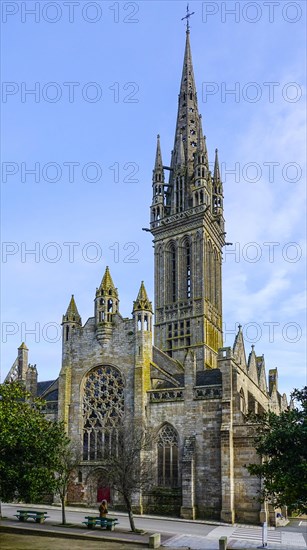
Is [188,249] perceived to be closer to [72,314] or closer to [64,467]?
[72,314]

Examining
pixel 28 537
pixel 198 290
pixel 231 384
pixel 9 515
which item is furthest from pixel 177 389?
pixel 198 290

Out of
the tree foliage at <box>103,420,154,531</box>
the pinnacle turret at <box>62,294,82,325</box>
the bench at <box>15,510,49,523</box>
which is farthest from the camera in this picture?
the pinnacle turret at <box>62,294,82,325</box>

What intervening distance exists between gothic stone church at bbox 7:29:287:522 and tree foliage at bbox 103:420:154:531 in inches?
43.0

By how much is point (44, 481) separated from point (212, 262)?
145 ft

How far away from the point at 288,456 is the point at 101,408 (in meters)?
24.2

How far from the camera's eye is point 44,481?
91.9 ft

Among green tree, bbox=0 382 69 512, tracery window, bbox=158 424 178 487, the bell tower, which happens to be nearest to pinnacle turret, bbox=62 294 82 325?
tracery window, bbox=158 424 178 487

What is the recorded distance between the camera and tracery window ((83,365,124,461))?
4494 cm

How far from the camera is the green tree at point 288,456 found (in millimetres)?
22828

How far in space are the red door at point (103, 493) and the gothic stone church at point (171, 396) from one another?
0.08m

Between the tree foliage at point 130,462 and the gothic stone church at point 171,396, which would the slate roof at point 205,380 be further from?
the tree foliage at point 130,462

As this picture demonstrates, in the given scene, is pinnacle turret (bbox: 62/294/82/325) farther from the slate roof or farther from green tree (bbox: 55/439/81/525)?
green tree (bbox: 55/439/81/525)

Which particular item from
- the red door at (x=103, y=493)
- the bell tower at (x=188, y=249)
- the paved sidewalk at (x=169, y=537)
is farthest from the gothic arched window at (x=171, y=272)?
the paved sidewalk at (x=169, y=537)

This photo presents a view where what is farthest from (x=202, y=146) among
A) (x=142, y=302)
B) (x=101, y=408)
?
(x=101, y=408)
